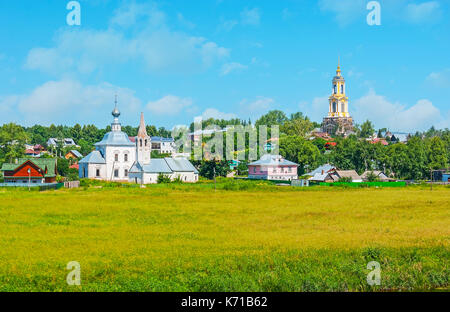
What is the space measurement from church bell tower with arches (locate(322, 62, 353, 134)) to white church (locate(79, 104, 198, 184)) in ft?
305

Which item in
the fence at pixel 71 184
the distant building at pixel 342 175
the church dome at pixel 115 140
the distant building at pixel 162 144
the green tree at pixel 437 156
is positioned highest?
the distant building at pixel 162 144

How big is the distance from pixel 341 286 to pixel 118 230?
12813mm

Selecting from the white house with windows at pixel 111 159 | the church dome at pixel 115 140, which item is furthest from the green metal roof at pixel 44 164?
the church dome at pixel 115 140

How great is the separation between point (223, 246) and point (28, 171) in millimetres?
55653

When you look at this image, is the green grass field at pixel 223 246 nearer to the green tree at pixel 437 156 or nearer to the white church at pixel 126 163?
the white church at pixel 126 163

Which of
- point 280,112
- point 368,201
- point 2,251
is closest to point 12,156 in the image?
point 368,201

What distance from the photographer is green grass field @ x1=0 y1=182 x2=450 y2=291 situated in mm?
18297

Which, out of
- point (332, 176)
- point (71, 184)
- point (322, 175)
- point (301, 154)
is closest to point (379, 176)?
point (332, 176)

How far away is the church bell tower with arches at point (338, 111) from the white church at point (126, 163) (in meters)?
93.0

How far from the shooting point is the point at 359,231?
88.6ft

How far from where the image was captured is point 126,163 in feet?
252

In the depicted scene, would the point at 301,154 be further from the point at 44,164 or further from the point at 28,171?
the point at 28,171

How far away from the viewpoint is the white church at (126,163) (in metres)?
74.9
